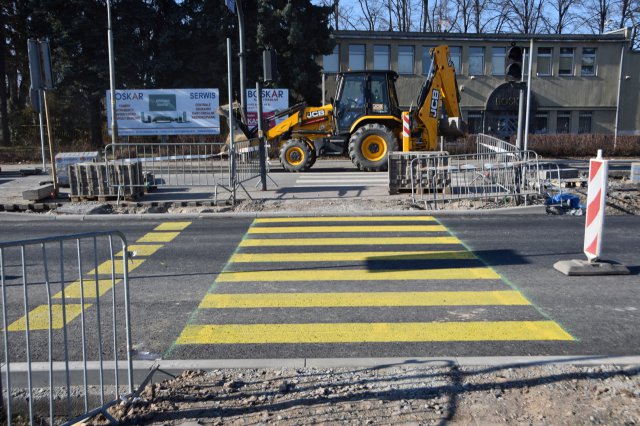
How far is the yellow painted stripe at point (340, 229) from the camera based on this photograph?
33.1 feet

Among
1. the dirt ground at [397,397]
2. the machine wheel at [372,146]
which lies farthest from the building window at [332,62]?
the dirt ground at [397,397]

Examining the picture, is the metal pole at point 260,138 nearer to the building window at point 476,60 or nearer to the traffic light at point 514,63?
the traffic light at point 514,63

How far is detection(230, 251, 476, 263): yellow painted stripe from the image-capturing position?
8.00 m

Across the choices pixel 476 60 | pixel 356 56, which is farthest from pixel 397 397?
pixel 476 60

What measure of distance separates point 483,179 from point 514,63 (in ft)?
8.88

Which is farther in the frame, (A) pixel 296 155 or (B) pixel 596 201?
(A) pixel 296 155

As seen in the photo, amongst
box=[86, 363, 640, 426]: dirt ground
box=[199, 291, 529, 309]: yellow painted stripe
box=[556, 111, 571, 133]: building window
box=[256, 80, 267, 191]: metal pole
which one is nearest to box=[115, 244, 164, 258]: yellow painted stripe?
box=[199, 291, 529, 309]: yellow painted stripe

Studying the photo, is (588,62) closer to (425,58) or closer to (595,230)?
(425,58)

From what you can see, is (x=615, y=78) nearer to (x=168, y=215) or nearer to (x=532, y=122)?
(x=532, y=122)

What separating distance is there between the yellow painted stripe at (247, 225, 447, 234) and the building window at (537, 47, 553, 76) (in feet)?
108

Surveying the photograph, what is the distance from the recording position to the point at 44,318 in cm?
571

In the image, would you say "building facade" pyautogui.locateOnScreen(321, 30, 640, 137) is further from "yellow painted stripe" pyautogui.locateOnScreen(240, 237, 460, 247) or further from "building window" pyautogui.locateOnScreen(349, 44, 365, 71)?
"yellow painted stripe" pyautogui.locateOnScreen(240, 237, 460, 247)

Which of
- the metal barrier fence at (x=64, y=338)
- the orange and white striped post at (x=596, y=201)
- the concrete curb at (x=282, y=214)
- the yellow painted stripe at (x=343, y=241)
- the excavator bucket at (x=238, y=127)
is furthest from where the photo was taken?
the excavator bucket at (x=238, y=127)

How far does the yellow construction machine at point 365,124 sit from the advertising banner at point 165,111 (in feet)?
32.2
